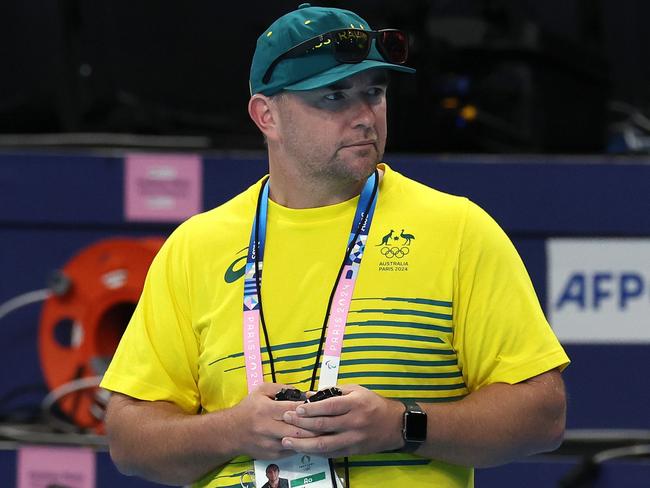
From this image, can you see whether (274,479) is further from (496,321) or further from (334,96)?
(334,96)

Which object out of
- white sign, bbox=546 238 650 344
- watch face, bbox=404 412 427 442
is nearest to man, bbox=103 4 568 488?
watch face, bbox=404 412 427 442

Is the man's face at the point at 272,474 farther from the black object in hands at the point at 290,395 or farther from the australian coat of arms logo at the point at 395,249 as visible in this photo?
the australian coat of arms logo at the point at 395,249

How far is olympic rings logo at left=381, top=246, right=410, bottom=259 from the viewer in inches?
91.1

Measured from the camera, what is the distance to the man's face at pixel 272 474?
225cm

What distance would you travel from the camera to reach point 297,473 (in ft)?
7.32

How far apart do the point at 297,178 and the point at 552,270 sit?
1897mm

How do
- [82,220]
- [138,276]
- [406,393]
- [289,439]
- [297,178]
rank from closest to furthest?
1. [289,439]
2. [406,393]
3. [297,178]
4. [138,276]
5. [82,220]

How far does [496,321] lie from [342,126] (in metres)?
0.44

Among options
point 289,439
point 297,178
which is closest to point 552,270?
point 297,178

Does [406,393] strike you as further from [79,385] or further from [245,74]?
[245,74]

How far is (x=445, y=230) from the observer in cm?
231

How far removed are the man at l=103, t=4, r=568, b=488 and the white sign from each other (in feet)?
5.94

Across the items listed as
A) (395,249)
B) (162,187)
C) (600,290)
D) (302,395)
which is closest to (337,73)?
(395,249)

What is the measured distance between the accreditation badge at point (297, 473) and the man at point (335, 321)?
0.04 meters
